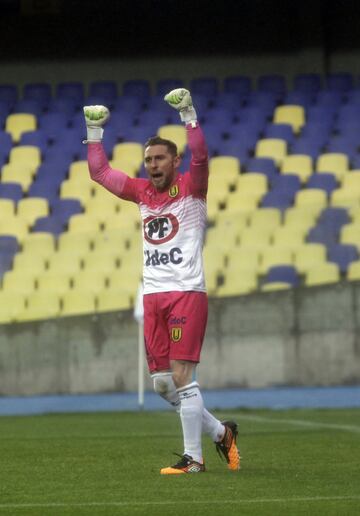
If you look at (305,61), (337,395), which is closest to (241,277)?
(337,395)

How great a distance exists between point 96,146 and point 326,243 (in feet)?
31.9

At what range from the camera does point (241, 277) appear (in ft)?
64.9

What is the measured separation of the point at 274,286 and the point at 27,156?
7074 mm

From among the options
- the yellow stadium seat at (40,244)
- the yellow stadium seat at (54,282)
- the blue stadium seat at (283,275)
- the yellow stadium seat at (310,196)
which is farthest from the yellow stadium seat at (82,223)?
the blue stadium seat at (283,275)

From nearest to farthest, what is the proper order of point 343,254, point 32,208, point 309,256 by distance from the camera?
point 343,254 < point 309,256 < point 32,208

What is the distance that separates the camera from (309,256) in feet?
64.6

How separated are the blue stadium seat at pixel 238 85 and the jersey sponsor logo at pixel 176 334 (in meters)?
18.1

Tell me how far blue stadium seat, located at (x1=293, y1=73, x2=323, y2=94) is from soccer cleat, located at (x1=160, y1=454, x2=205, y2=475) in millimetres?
17987

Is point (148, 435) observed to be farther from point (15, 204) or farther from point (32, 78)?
point (32, 78)

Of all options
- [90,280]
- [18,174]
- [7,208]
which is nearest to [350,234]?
[90,280]

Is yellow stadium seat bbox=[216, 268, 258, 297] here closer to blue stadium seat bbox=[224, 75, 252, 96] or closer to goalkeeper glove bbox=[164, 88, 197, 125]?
blue stadium seat bbox=[224, 75, 252, 96]

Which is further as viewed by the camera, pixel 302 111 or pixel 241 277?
pixel 302 111

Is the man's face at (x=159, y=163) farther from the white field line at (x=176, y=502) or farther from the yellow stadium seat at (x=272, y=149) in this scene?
the yellow stadium seat at (x=272, y=149)

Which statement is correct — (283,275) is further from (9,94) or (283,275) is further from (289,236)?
(9,94)
